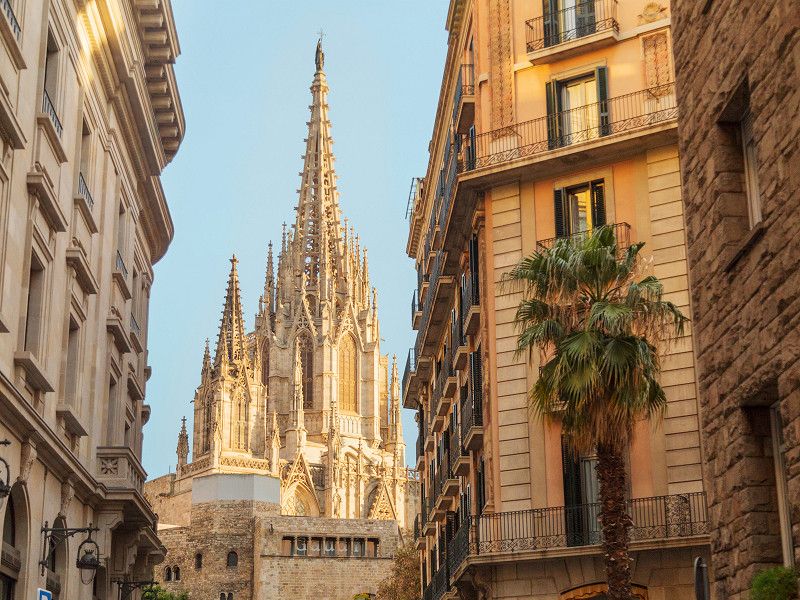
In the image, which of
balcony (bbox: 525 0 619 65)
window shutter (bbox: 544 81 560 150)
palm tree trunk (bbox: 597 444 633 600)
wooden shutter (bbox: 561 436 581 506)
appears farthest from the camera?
balcony (bbox: 525 0 619 65)

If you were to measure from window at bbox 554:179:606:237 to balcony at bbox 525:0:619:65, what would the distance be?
300cm

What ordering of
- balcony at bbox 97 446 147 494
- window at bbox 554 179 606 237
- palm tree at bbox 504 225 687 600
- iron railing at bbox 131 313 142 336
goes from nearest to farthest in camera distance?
palm tree at bbox 504 225 687 600 → balcony at bbox 97 446 147 494 → window at bbox 554 179 606 237 → iron railing at bbox 131 313 142 336

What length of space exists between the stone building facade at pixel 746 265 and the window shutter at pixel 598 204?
464 inches

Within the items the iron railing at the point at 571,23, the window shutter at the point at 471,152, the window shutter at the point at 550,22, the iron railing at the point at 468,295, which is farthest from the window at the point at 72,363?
the window shutter at the point at 550,22

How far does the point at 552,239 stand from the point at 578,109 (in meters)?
2.95

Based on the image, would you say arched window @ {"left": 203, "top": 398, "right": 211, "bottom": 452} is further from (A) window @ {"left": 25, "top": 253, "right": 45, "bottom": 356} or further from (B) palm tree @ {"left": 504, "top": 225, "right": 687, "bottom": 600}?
(B) palm tree @ {"left": 504, "top": 225, "right": 687, "bottom": 600}

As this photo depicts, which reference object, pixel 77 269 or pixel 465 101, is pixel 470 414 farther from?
pixel 77 269

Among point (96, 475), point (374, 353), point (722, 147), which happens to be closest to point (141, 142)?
Answer: point (96, 475)

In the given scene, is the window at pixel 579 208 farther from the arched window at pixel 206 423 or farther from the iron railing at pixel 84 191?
the arched window at pixel 206 423

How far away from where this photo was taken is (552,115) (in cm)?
2659

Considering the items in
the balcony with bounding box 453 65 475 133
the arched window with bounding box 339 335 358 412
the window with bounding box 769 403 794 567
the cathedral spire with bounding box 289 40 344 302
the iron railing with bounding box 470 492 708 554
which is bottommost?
the window with bounding box 769 403 794 567

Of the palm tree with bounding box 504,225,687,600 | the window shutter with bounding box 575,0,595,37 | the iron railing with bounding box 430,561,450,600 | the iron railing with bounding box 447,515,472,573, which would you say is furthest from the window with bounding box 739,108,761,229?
the iron railing with bounding box 430,561,450,600

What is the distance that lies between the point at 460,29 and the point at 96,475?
1516 centimetres

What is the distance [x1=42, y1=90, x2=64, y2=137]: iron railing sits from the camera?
64.8ft
